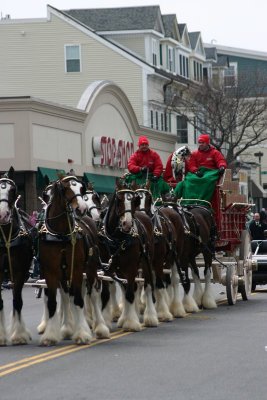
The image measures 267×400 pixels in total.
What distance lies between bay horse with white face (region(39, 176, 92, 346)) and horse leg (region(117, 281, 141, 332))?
4.14ft

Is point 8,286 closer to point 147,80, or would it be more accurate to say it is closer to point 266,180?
point 147,80

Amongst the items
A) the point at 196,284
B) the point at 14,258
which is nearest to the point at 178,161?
the point at 196,284

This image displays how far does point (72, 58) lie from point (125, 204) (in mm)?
48257

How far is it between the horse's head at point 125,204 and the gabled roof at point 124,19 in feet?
165

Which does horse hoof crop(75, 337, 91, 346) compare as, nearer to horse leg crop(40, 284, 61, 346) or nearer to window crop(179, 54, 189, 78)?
horse leg crop(40, 284, 61, 346)

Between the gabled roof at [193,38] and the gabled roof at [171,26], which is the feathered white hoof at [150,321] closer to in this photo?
the gabled roof at [171,26]

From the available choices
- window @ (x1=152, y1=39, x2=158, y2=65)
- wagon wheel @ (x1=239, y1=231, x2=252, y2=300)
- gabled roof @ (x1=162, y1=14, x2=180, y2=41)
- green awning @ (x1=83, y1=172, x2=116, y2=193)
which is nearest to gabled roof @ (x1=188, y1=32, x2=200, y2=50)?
gabled roof @ (x1=162, y1=14, x2=180, y2=41)

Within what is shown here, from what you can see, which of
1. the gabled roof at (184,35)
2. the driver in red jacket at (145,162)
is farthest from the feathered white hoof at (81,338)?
the gabled roof at (184,35)

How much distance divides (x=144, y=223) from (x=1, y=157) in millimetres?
23857

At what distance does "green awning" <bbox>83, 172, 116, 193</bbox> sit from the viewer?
47.6 meters

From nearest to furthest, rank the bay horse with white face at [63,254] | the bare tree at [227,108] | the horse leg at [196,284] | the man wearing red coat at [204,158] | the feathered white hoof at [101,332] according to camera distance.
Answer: the bay horse with white face at [63,254]
the feathered white hoof at [101,332]
the horse leg at [196,284]
the man wearing red coat at [204,158]
the bare tree at [227,108]

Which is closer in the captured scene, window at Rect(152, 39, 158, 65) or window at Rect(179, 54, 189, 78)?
→ window at Rect(152, 39, 158, 65)

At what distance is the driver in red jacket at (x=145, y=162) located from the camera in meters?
20.5

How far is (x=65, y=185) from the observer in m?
15.3
